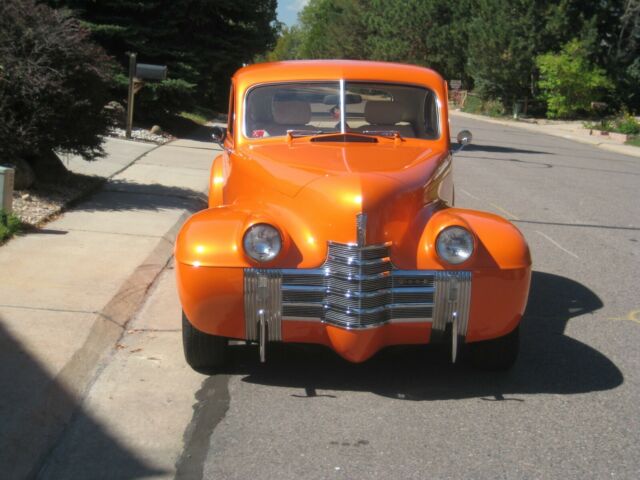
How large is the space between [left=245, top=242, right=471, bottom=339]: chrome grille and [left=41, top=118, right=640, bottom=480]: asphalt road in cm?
50

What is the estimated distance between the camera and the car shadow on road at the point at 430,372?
5070mm

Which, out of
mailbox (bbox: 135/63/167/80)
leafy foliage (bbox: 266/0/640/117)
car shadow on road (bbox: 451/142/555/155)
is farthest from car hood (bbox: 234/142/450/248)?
leafy foliage (bbox: 266/0/640/117)

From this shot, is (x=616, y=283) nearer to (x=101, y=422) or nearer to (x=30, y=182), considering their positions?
(x=101, y=422)

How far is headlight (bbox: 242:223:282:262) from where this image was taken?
470cm

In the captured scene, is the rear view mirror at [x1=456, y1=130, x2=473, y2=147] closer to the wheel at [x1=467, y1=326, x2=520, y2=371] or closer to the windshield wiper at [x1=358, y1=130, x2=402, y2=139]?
the windshield wiper at [x1=358, y1=130, x2=402, y2=139]

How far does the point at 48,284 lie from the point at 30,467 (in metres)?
2.68

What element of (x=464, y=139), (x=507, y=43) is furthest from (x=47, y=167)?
(x=507, y=43)

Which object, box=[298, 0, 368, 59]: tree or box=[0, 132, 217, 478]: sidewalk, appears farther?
box=[298, 0, 368, 59]: tree

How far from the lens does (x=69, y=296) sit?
6.17 meters

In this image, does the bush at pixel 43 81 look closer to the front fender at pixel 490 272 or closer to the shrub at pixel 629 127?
the front fender at pixel 490 272

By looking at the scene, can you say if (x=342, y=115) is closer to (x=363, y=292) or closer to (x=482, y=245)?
(x=482, y=245)

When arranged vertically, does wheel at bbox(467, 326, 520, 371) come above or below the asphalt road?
above

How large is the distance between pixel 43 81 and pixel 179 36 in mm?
11875

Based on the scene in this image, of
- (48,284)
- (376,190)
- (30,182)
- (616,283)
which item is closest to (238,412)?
(376,190)
